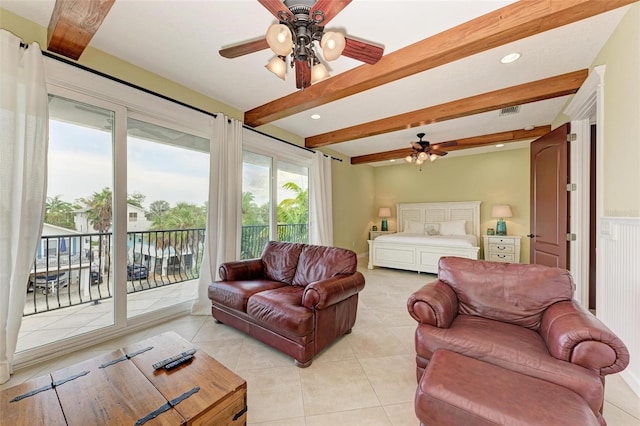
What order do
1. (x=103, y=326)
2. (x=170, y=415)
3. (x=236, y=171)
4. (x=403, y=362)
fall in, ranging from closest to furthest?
(x=170, y=415), (x=403, y=362), (x=103, y=326), (x=236, y=171)

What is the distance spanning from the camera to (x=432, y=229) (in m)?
5.91

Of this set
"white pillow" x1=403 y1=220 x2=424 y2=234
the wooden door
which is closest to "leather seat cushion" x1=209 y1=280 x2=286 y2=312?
the wooden door

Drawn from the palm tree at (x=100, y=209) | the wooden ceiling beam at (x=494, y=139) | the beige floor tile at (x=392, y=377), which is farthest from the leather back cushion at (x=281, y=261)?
the wooden ceiling beam at (x=494, y=139)

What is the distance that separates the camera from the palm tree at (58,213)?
7.03 ft

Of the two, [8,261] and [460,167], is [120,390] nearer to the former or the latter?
[8,261]

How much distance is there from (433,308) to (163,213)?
310cm

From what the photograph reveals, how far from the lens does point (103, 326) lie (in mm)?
2400

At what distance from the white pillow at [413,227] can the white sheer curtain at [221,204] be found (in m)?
4.60

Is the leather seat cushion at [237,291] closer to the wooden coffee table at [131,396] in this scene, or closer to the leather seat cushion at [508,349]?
the wooden coffee table at [131,396]

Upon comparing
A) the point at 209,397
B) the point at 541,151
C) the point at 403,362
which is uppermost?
the point at 541,151

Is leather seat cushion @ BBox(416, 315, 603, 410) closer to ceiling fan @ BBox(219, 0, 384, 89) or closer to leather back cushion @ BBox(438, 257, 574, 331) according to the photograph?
leather back cushion @ BBox(438, 257, 574, 331)

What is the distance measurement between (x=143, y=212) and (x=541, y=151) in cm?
510

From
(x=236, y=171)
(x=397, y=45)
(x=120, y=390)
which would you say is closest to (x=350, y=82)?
(x=397, y=45)

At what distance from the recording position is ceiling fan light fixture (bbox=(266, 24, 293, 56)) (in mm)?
1392
